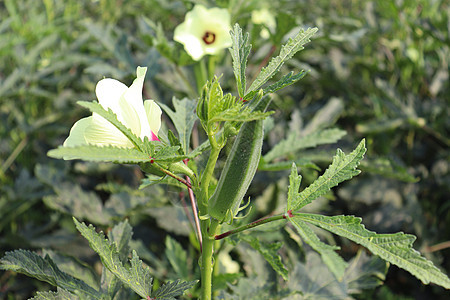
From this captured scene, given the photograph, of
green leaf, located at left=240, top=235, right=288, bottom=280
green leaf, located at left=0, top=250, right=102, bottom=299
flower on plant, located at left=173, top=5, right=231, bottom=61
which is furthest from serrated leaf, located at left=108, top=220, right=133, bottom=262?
flower on plant, located at left=173, top=5, right=231, bottom=61

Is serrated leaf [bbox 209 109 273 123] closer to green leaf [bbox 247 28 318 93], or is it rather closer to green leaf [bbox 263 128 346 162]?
green leaf [bbox 247 28 318 93]

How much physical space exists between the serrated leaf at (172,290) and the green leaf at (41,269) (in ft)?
0.31

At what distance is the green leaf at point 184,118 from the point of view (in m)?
0.58

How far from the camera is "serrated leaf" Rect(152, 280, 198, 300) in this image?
0.53 m

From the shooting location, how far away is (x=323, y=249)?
1.58ft

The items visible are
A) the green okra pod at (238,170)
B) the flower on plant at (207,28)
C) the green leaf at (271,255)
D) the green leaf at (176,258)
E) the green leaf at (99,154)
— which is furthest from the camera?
the flower on plant at (207,28)

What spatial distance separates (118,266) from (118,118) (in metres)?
0.18

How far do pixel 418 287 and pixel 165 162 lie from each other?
41.8 inches

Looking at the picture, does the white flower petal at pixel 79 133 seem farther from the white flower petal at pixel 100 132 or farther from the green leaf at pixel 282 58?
the green leaf at pixel 282 58

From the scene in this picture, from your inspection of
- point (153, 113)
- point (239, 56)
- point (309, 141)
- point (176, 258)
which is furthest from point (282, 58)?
point (176, 258)

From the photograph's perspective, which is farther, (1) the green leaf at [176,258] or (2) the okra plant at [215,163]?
(1) the green leaf at [176,258]

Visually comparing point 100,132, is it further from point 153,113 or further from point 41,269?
point 41,269

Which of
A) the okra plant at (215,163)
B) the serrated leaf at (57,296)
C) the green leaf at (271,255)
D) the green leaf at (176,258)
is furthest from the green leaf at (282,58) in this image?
the green leaf at (176,258)

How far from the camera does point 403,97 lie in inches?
59.1
